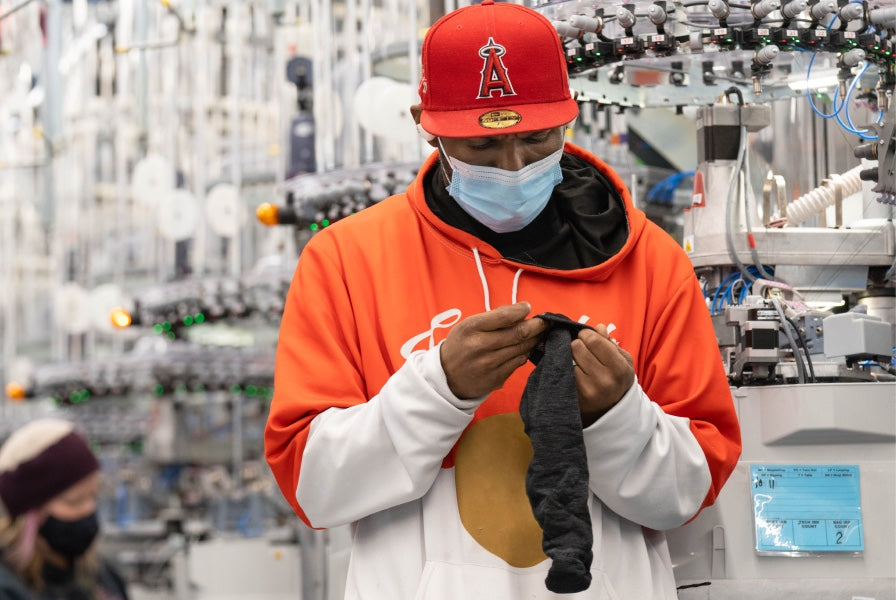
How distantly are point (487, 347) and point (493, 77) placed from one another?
54cm

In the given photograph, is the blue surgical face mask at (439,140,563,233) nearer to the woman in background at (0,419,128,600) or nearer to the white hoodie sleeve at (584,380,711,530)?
the white hoodie sleeve at (584,380,711,530)

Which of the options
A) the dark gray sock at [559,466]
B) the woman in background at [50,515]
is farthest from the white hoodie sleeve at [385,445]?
the woman in background at [50,515]

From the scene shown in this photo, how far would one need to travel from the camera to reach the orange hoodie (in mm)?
2395

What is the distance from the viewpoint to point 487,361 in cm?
229

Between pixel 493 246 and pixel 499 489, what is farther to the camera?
pixel 493 246

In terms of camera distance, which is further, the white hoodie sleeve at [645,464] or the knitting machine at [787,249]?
the knitting machine at [787,249]

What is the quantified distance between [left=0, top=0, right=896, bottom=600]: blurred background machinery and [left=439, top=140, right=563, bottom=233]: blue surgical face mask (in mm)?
924

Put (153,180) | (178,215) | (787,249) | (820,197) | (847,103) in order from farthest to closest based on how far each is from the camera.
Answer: (153,180), (178,215), (820,197), (847,103), (787,249)

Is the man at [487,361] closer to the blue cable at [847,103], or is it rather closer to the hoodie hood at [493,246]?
the hoodie hood at [493,246]

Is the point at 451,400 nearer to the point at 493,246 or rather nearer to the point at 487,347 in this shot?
the point at 487,347

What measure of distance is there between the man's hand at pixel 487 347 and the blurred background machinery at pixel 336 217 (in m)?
0.97

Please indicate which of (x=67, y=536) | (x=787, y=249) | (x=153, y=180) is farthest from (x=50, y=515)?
(x=153, y=180)

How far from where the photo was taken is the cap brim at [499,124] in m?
2.49

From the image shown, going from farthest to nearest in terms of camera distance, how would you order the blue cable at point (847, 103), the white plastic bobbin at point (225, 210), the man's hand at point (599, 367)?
the white plastic bobbin at point (225, 210) → the blue cable at point (847, 103) → the man's hand at point (599, 367)
